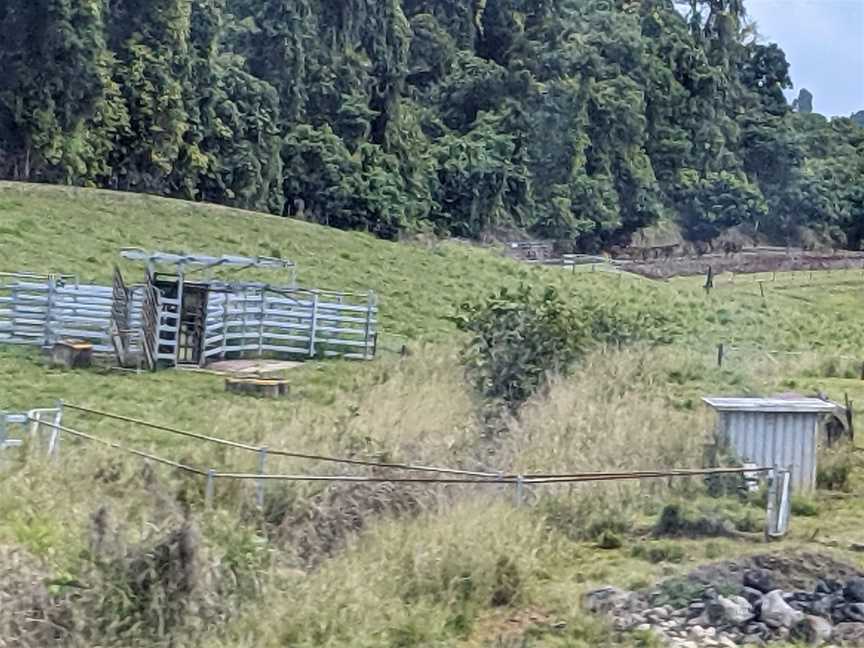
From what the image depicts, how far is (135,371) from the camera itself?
821 inches

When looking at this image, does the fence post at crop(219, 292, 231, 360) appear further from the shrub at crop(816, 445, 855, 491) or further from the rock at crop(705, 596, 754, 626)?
the rock at crop(705, 596, 754, 626)

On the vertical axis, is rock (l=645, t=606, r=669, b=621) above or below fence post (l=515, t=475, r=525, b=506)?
below

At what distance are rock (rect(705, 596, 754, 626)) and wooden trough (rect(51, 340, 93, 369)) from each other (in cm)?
1298

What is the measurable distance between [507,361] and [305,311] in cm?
690

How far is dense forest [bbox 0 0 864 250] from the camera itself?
131 ft

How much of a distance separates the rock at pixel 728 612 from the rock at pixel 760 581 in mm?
441

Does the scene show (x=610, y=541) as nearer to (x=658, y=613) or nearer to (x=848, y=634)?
(x=658, y=613)

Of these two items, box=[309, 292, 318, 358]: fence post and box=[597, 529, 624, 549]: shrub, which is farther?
box=[309, 292, 318, 358]: fence post

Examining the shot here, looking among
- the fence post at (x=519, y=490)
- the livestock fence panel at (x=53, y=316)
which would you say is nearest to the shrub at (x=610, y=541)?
the fence post at (x=519, y=490)

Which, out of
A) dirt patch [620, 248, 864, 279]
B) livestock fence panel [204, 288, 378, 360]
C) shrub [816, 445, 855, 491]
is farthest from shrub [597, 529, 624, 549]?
dirt patch [620, 248, 864, 279]

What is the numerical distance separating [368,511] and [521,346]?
7.09 metres

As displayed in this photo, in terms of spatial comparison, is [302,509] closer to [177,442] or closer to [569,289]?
[177,442]

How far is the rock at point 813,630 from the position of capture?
9773 mm

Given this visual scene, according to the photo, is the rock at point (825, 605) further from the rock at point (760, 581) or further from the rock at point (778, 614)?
the rock at point (760, 581)
